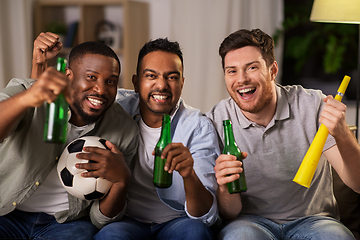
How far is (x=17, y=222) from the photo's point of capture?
1.45 m

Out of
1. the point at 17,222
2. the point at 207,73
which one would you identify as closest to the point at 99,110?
the point at 17,222

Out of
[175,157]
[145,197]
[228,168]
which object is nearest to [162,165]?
[175,157]

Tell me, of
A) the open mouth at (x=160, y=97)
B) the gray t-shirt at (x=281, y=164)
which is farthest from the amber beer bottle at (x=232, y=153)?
the open mouth at (x=160, y=97)

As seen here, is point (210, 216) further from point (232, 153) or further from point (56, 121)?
point (56, 121)

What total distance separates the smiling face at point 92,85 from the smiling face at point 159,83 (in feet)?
0.57

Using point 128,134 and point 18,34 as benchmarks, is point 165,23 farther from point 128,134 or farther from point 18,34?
point 128,134

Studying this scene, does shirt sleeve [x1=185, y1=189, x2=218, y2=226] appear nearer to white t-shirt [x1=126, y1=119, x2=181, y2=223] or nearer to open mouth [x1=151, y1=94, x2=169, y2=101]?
white t-shirt [x1=126, y1=119, x2=181, y2=223]

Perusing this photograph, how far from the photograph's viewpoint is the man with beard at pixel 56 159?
4.52 feet

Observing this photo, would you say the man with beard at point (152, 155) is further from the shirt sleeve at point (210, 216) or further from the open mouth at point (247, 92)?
the open mouth at point (247, 92)

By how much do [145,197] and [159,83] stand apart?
0.52 m

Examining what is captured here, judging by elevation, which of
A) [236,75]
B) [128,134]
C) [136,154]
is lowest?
[136,154]

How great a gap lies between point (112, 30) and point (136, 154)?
252 cm

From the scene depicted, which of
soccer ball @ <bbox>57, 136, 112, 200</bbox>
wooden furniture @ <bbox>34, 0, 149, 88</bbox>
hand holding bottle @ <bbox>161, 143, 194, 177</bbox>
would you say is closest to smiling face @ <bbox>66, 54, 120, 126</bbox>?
soccer ball @ <bbox>57, 136, 112, 200</bbox>

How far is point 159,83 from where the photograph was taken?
1563mm
